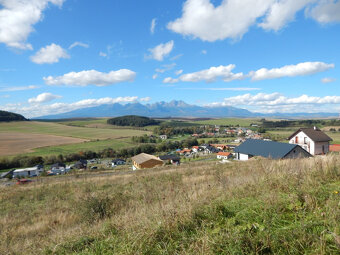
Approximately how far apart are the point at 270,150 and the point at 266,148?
3.52 ft

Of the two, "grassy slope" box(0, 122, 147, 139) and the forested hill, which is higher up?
the forested hill

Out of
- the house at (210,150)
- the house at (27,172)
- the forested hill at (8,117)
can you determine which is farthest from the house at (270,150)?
the forested hill at (8,117)

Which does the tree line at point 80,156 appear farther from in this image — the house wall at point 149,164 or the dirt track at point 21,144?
the house wall at point 149,164

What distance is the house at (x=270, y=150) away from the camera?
74.5 ft

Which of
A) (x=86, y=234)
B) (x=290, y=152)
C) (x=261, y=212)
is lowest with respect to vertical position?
(x=290, y=152)

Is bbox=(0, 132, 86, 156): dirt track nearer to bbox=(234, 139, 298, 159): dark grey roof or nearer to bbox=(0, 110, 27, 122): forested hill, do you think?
bbox=(234, 139, 298, 159): dark grey roof

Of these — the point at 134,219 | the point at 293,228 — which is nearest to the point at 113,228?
the point at 134,219

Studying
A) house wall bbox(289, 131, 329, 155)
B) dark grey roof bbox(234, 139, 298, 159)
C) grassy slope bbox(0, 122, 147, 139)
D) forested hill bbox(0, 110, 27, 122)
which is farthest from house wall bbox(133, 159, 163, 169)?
forested hill bbox(0, 110, 27, 122)

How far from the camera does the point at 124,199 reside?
21.5ft

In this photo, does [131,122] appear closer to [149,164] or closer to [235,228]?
[149,164]

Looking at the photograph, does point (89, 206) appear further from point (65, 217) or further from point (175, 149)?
point (175, 149)

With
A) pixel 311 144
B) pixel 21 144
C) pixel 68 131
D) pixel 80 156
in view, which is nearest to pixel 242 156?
pixel 311 144

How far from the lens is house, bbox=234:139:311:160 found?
22703 millimetres

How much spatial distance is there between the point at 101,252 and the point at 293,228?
2472mm
